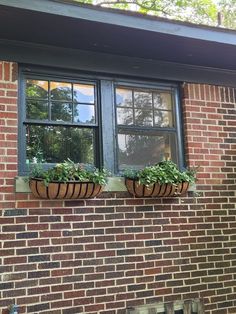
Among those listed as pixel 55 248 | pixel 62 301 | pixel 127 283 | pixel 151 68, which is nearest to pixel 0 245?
pixel 55 248

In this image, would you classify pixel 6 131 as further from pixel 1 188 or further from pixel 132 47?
pixel 132 47

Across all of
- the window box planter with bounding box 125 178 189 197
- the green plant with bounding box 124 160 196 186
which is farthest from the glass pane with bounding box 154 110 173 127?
the window box planter with bounding box 125 178 189 197

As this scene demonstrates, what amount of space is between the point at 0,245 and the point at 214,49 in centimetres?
309

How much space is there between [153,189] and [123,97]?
1152mm

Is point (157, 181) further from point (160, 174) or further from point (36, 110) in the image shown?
point (36, 110)

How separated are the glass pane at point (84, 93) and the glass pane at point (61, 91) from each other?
0.26ft

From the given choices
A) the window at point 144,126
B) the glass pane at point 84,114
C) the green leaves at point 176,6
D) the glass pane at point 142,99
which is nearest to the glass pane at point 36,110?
the glass pane at point 84,114

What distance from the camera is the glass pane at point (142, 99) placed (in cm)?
493

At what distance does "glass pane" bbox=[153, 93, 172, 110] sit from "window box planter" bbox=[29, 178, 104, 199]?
144 cm

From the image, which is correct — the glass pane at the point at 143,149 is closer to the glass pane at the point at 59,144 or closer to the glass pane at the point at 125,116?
the glass pane at the point at 125,116

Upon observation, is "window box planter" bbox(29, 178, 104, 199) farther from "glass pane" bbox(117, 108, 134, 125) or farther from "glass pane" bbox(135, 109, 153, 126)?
"glass pane" bbox(135, 109, 153, 126)

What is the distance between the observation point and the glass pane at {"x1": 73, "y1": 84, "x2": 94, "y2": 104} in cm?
459

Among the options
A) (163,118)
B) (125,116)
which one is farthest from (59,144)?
(163,118)

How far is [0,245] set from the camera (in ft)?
12.8
